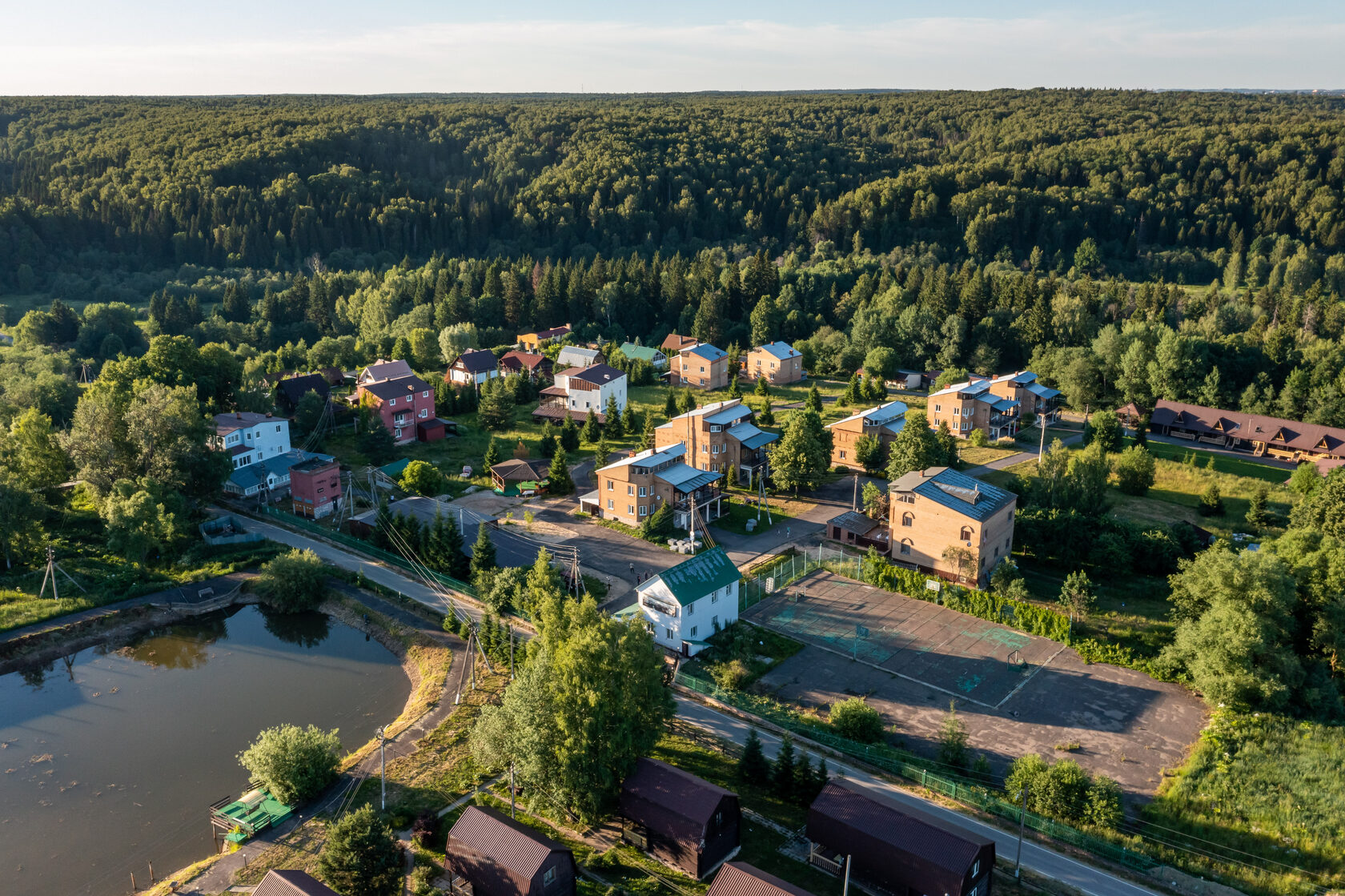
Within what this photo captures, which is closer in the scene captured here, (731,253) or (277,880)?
(277,880)

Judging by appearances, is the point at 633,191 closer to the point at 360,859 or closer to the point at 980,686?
the point at 980,686

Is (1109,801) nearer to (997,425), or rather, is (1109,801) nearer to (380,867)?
(380,867)

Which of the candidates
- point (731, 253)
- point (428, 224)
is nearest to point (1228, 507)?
point (731, 253)

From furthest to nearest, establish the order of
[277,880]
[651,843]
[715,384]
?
[715,384] < [651,843] < [277,880]

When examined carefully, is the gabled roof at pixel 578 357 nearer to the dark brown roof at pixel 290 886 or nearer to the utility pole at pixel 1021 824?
the utility pole at pixel 1021 824

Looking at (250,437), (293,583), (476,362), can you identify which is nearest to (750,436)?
(293,583)

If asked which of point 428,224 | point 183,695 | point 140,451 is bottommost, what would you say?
point 183,695

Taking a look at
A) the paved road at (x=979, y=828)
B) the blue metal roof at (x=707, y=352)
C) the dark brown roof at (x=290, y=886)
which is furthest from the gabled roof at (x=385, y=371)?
the dark brown roof at (x=290, y=886)

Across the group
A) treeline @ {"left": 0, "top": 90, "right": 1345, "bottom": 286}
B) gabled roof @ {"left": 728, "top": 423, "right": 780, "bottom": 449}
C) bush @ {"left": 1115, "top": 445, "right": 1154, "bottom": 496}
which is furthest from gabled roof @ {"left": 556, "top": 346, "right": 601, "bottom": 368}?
treeline @ {"left": 0, "top": 90, "right": 1345, "bottom": 286}
